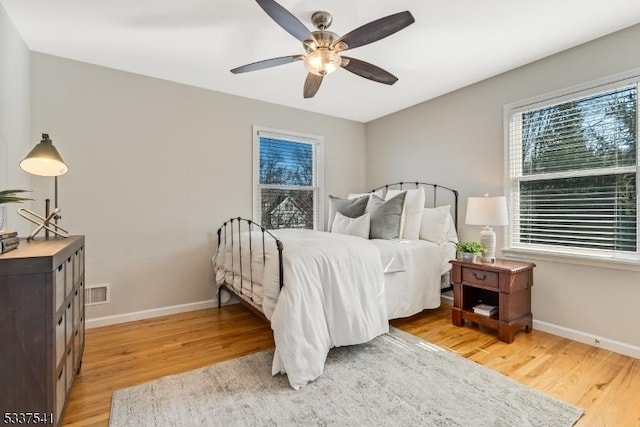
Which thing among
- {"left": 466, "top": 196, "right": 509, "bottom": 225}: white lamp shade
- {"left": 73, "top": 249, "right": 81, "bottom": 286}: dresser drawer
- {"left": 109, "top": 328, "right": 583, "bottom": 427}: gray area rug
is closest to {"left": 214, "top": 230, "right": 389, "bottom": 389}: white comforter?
{"left": 109, "top": 328, "right": 583, "bottom": 427}: gray area rug

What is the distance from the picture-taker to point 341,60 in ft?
7.13

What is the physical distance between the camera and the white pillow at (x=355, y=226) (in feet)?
10.5

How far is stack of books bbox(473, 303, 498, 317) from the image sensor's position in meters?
2.70

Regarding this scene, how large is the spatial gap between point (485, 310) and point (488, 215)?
2.67 feet

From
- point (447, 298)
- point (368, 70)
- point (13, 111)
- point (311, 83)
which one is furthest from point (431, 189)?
point (13, 111)

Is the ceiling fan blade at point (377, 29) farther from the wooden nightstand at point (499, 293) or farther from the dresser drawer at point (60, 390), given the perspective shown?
the dresser drawer at point (60, 390)

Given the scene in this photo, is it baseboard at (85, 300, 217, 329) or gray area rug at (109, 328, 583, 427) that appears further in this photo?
baseboard at (85, 300, 217, 329)

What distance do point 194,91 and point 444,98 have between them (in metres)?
2.78

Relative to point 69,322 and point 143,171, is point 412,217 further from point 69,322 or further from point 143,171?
point 69,322

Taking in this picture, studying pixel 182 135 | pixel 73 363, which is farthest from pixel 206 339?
pixel 182 135

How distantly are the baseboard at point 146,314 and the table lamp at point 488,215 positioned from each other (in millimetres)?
2792

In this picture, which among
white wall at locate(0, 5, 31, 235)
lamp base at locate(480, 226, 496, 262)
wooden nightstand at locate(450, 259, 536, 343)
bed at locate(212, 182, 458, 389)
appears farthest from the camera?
lamp base at locate(480, 226, 496, 262)

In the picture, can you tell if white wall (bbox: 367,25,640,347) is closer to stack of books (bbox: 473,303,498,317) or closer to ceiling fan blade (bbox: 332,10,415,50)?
stack of books (bbox: 473,303,498,317)

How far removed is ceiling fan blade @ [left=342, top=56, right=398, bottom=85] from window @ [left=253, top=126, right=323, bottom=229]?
177 centimetres
